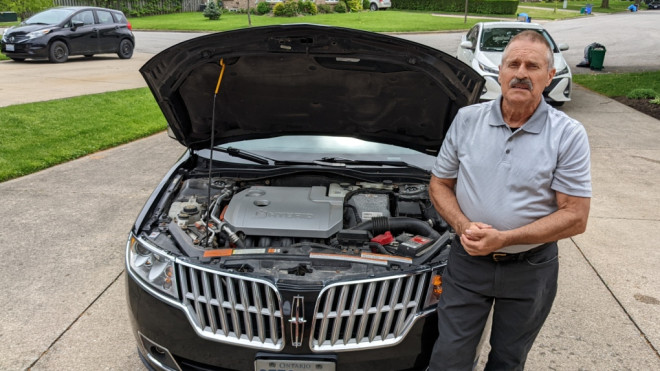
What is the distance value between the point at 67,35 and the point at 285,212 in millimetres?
14255

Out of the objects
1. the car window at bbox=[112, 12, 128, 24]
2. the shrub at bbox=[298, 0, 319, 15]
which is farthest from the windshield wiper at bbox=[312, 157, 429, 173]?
the shrub at bbox=[298, 0, 319, 15]

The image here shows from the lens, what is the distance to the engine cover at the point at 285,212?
294 centimetres

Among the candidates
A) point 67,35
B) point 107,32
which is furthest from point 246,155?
point 107,32

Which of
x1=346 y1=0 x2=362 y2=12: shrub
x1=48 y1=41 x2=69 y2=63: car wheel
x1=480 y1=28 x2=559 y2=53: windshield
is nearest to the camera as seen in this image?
x1=480 y1=28 x2=559 y2=53: windshield

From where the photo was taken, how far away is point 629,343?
3.41 m

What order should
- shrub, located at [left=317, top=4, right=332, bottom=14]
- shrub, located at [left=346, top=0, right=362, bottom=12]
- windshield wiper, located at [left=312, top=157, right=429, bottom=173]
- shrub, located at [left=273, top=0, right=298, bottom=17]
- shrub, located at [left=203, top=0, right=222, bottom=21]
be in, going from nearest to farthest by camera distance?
windshield wiper, located at [left=312, top=157, right=429, bottom=173] < shrub, located at [left=203, top=0, right=222, bottom=21] < shrub, located at [left=273, top=0, right=298, bottom=17] < shrub, located at [left=317, top=4, right=332, bottom=14] < shrub, located at [left=346, top=0, right=362, bottom=12]

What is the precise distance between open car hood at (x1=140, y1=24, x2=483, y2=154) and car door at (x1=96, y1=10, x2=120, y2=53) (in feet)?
44.8

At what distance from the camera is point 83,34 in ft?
49.6

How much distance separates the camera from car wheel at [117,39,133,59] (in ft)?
53.0

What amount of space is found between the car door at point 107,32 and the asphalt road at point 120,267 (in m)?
9.09

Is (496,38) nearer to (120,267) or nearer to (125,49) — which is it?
(120,267)

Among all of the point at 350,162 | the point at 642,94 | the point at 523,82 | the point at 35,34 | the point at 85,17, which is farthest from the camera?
the point at 85,17

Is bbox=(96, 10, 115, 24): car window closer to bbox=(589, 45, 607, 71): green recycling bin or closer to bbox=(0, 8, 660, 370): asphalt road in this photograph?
bbox=(0, 8, 660, 370): asphalt road

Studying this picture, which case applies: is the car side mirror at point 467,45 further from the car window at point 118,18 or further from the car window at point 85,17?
the car window at point 85,17
